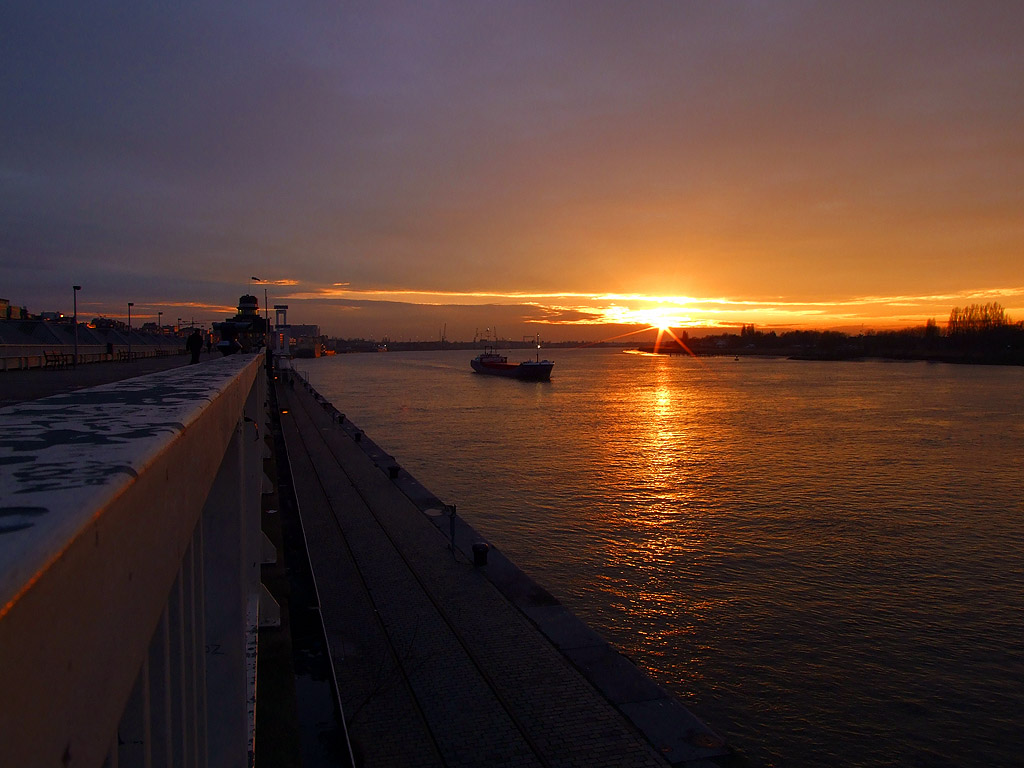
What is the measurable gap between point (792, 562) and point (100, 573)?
14976 millimetres

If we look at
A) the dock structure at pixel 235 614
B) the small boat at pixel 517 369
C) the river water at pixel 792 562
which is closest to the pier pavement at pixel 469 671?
the dock structure at pixel 235 614

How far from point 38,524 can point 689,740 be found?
7.36m

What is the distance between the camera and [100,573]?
62 cm

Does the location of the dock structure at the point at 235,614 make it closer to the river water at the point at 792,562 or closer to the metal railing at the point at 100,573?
the metal railing at the point at 100,573

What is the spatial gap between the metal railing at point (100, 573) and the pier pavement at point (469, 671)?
18.2ft

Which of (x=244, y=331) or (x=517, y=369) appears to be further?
(x=517, y=369)

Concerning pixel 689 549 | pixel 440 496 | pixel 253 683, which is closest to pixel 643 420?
pixel 440 496

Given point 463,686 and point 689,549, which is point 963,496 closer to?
point 689,549

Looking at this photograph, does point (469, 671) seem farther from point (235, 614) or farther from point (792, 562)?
point (792, 562)

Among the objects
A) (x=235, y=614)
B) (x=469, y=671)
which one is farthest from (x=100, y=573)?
(x=469, y=671)

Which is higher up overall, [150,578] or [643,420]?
[150,578]

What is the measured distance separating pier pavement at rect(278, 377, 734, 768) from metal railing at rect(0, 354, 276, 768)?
5551mm

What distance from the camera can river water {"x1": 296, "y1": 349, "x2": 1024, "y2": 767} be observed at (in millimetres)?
8680

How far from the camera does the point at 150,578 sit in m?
0.83
